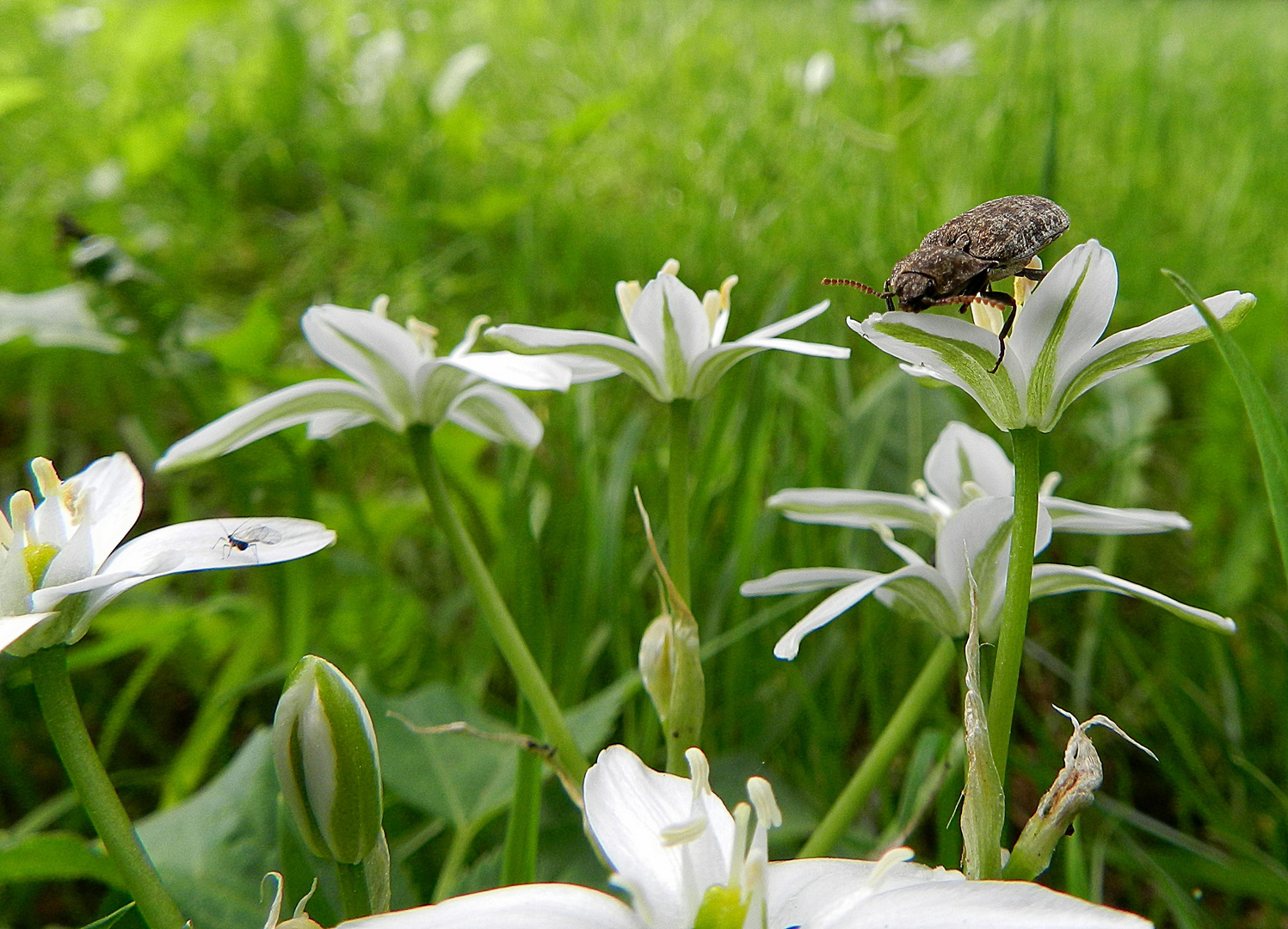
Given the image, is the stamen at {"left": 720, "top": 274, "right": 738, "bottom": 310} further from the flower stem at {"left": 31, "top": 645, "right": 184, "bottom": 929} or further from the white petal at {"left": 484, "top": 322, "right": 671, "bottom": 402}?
the flower stem at {"left": 31, "top": 645, "right": 184, "bottom": 929}

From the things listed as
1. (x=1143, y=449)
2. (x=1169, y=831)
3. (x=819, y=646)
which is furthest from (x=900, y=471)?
(x=1169, y=831)

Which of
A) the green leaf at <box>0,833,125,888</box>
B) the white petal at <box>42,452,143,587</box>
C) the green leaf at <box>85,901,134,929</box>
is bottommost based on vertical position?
the green leaf at <box>0,833,125,888</box>

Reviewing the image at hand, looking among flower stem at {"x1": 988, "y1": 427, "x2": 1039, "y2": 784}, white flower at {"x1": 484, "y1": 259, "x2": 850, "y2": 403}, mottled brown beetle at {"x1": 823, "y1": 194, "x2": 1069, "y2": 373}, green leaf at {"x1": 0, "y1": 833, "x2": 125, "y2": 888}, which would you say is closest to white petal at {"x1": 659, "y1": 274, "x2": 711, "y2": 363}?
white flower at {"x1": 484, "y1": 259, "x2": 850, "y2": 403}

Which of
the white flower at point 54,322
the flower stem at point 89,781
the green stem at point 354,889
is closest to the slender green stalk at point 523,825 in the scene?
the green stem at point 354,889

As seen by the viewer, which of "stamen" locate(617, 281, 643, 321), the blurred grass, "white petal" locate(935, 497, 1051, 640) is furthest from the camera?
the blurred grass

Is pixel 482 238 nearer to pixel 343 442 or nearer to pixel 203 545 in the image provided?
pixel 343 442

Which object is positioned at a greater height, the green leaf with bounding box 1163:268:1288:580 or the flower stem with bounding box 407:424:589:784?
the green leaf with bounding box 1163:268:1288:580

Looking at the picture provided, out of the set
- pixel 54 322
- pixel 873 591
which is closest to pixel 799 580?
pixel 873 591
